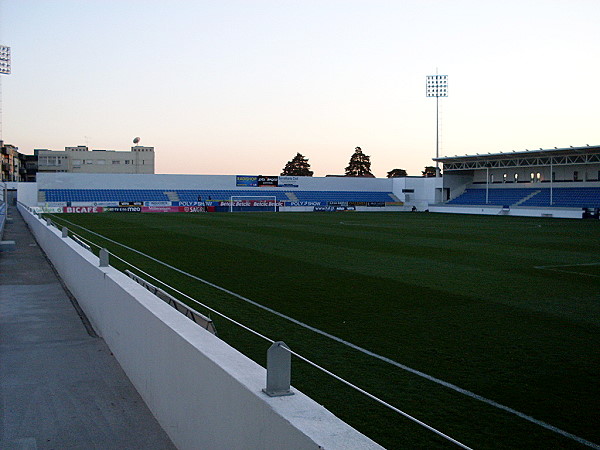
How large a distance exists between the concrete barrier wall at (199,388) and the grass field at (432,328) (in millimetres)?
1459

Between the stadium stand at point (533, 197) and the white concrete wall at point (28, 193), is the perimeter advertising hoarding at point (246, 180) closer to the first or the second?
the white concrete wall at point (28, 193)

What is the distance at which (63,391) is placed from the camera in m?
6.04

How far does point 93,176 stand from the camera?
215 feet

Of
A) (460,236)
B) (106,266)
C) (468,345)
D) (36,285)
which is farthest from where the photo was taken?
(460,236)

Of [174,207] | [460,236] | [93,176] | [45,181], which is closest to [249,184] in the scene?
Answer: [174,207]

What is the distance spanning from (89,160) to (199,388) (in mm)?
102358

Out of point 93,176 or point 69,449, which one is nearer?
point 69,449

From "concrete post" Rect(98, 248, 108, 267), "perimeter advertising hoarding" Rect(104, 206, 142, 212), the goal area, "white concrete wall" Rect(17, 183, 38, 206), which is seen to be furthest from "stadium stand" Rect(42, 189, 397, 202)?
"concrete post" Rect(98, 248, 108, 267)

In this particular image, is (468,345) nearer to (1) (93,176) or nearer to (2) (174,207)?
(2) (174,207)

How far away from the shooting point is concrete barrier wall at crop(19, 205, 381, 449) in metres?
2.93

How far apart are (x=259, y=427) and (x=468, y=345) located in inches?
205

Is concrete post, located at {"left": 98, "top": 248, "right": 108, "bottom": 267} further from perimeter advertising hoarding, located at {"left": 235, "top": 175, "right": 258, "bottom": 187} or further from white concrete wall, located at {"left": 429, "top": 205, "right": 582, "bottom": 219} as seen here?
perimeter advertising hoarding, located at {"left": 235, "top": 175, "right": 258, "bottom": 187}

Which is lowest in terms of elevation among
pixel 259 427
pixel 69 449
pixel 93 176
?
pixel 69 449

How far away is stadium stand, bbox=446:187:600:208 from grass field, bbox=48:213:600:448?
35821mm
